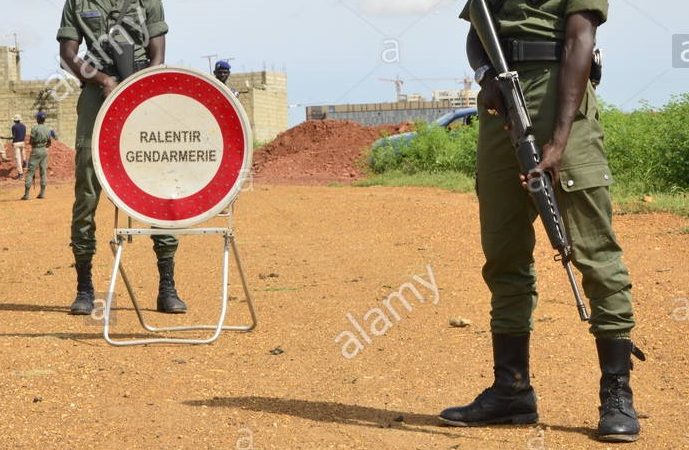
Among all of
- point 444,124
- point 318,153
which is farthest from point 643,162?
point 318,153

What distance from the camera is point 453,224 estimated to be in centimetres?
1247

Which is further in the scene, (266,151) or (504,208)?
(266,151)

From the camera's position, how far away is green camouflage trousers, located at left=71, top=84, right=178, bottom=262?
707cm

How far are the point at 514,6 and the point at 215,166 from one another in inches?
86.4

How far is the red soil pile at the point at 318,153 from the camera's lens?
2594 cm

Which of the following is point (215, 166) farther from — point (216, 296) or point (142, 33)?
point (216, 296)

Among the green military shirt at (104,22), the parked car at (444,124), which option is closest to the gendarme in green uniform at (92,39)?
the green military shirt at (104,22)

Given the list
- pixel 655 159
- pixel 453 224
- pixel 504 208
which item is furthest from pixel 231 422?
pixel 655 159

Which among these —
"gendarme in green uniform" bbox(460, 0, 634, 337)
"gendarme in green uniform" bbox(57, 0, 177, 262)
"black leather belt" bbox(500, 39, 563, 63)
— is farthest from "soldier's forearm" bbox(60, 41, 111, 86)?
"black leather belt" bbox(500, 39, 563, 63)

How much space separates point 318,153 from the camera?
93.1ft

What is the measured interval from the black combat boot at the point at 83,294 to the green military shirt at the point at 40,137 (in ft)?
50.8

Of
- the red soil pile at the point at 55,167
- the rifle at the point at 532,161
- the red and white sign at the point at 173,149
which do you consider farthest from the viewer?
the red soil pile at the point at 55,167

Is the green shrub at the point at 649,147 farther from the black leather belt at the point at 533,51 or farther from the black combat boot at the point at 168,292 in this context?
the black leather belt at the point at 533,51

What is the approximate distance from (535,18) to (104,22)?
356 cm
